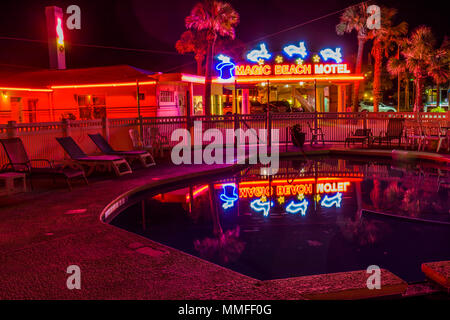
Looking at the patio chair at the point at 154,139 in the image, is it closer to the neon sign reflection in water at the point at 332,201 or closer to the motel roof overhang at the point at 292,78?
the neon sign reflection in water at the point at 332,201

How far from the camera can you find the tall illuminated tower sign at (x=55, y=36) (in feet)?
52.9

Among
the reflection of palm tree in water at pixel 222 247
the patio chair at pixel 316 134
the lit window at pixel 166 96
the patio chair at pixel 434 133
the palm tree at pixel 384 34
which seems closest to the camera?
the reflection of palm tree in water at pixel 222 247

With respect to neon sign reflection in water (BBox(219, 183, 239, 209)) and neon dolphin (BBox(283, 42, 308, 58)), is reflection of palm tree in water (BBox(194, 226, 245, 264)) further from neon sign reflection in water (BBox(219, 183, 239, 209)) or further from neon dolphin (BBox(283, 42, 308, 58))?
neon dolphin (BBox(283, 42, 308, 58))

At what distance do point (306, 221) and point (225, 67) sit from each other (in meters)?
23.5

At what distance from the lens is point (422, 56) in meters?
35.6

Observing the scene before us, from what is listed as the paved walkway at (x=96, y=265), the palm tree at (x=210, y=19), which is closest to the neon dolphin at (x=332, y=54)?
the palm tree at (x=210, y=19)

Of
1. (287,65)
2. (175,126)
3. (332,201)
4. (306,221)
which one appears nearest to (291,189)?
(332,201)

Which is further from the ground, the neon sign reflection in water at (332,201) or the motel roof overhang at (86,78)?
the motel roof overhang at (86,78)

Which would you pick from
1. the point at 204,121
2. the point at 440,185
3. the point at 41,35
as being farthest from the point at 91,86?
the point at 440,185

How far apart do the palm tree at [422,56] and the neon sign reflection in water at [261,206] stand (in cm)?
2941

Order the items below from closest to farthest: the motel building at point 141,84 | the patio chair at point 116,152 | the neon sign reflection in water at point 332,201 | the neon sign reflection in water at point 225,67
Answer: the neon sign reflection in water at point 332,201 → the patio chair at point 116,152 → the motel building at point 141,84 → the neon sign reflection in water at point 225,67

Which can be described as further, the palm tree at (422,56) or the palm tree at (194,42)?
the palm tree at (422,56)
